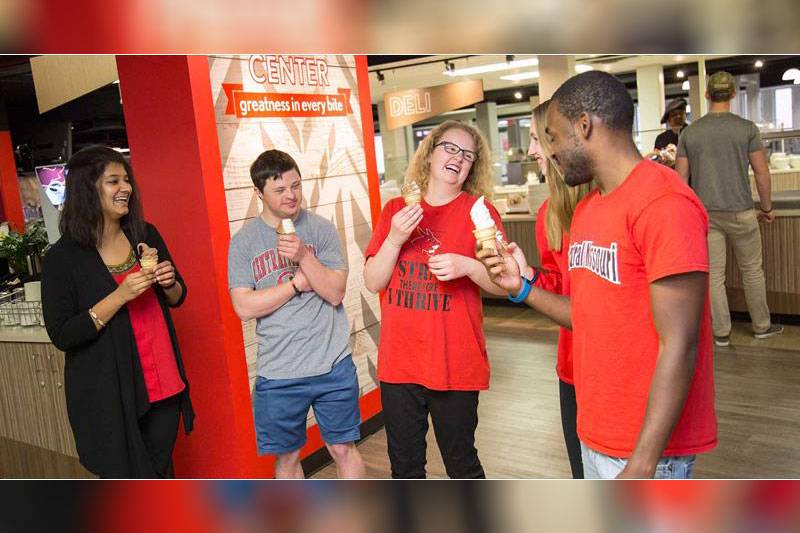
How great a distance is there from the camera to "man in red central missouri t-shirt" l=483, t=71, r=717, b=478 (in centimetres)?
95

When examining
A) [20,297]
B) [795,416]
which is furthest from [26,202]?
[795,416]

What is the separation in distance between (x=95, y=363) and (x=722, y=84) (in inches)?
148

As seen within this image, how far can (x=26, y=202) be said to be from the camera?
950 cm

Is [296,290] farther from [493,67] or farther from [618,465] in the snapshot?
[493,67]

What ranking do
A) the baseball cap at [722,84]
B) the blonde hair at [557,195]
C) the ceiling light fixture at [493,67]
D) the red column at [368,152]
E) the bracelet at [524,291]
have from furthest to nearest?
the ceiling light fixture at [493,67] < the baseball cap at [722,84] < the red column at [368,152] < the blonde hair at [557,195] < the bracelet at [524,291]

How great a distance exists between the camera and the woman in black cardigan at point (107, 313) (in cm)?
185

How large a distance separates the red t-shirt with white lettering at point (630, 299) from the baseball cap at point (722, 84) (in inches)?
133

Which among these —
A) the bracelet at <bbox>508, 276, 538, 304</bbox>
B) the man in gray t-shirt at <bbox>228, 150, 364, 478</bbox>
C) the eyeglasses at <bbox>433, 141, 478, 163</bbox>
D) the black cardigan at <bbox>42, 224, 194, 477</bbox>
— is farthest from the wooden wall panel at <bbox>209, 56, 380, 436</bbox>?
the bracelet at <bbox>508, 276, 538, 304</bbox>

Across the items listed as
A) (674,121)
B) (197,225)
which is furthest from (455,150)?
(674,121)

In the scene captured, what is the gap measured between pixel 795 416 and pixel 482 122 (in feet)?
44.3

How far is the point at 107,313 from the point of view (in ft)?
6.07

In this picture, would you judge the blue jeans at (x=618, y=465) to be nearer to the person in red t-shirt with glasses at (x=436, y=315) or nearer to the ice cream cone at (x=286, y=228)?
the person in red t-shirt with glasses at (x=436, y=315)

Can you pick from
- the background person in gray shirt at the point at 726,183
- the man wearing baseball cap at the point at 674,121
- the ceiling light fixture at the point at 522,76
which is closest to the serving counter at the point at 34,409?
the background person in gray shirt at the point at 726,183

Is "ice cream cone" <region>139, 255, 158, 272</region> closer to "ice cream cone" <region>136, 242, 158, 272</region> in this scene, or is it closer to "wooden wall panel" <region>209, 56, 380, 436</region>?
"ice cream cone" <region>136, 242, 158, 272</region>
